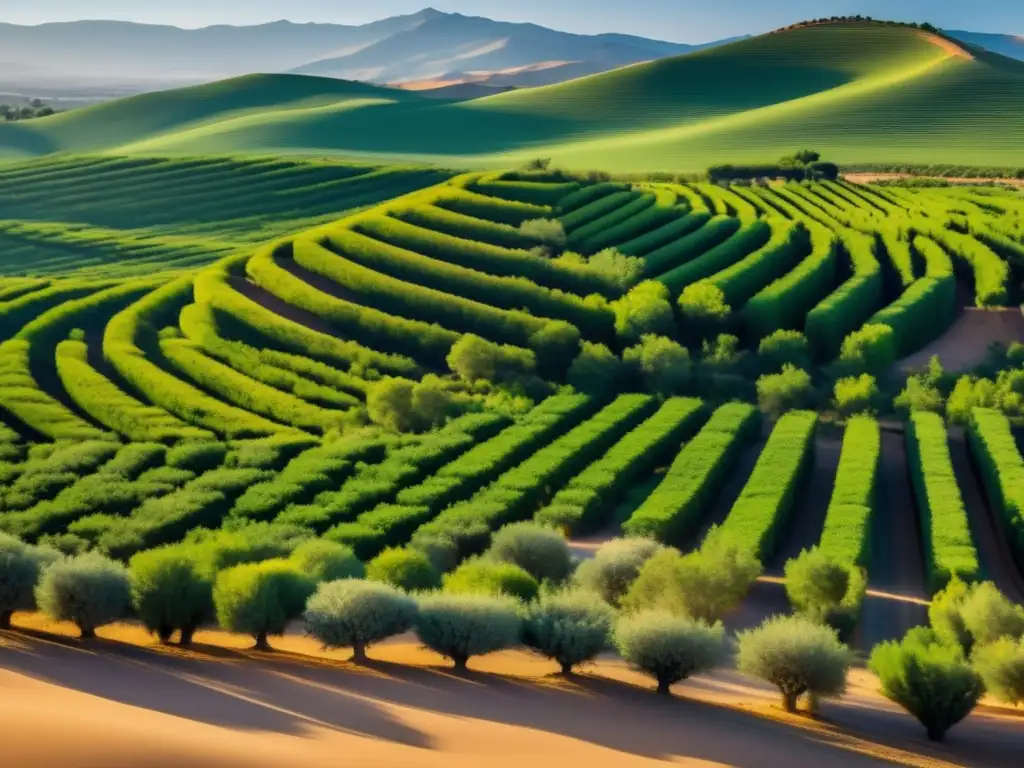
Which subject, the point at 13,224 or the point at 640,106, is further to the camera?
the point at 640,106

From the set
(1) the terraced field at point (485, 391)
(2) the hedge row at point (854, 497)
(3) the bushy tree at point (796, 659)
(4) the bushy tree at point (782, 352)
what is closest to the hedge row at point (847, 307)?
(1) the terraced field at point (485, 391)

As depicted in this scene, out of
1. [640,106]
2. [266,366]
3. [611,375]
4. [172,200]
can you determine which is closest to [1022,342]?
[611,375]

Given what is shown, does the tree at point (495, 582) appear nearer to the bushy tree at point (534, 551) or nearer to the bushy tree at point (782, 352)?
the bushy tree at point (534, 551)

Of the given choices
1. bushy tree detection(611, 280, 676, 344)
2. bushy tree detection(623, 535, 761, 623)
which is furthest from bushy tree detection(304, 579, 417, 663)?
bushy tree detection(611, 280, 676, 344)

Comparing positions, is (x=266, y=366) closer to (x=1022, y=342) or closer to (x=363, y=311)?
(x=363, y=311)

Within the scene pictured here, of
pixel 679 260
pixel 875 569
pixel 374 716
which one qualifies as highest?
pixel 679 260

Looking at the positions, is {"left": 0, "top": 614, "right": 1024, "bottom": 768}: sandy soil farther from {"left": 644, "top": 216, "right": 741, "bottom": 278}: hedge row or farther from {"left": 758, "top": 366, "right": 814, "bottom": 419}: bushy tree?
{"left": 644, "top": 216, "right": 741, "bottom": 278}: hedge row
